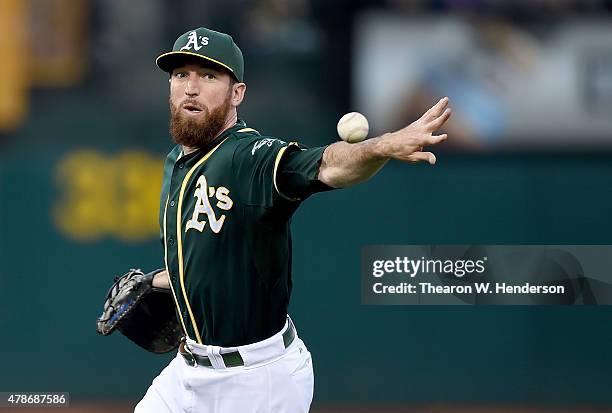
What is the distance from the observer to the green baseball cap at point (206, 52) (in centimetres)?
393

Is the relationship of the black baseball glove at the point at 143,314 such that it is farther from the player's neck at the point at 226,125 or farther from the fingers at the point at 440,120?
the fingers at the point at 440,120

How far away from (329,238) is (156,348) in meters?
2.96

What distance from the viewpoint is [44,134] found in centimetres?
775

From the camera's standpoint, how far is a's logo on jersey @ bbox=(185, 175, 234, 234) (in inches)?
149

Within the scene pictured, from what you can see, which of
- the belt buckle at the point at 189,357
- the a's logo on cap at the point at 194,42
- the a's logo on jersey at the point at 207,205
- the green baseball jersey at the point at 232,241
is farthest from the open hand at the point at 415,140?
the belt buckle at the point at 189,357

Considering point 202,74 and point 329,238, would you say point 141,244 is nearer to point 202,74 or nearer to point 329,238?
point 329,238

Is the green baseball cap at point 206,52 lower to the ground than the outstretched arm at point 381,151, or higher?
higher

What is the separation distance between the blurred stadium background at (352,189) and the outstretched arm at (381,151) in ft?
13.1

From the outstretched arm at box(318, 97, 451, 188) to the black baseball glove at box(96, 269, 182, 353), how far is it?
1.27 m

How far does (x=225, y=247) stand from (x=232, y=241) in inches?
1.3

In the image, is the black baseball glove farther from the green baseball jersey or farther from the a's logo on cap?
the a's logo on cap

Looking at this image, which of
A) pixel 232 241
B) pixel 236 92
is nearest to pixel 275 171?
pixel 232 241

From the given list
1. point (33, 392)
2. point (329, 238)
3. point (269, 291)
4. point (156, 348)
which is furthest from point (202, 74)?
point (33, 392)

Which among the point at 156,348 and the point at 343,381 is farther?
the point at 343,381
